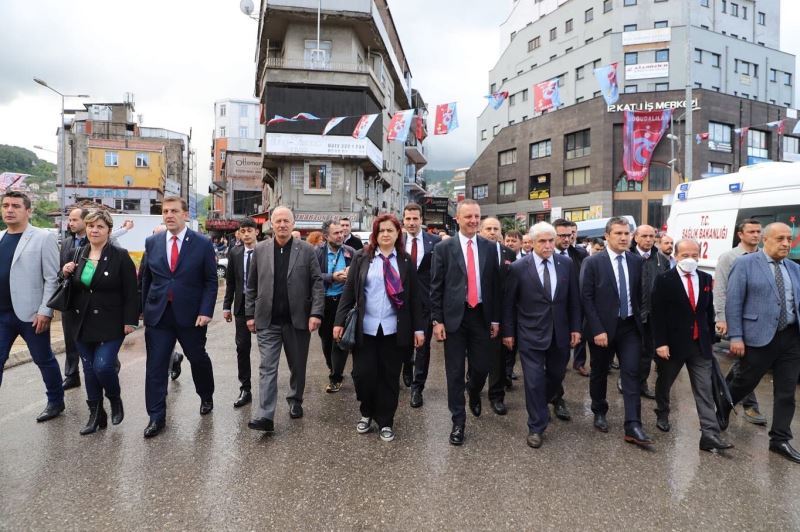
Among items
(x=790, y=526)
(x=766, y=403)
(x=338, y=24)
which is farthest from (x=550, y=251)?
(x=338, y=24)

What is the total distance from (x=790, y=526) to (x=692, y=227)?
21.2 feet

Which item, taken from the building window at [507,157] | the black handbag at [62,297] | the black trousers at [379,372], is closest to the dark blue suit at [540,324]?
the black trousers at [379,372]

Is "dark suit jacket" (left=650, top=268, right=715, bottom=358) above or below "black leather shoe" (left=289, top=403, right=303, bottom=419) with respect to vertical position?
above

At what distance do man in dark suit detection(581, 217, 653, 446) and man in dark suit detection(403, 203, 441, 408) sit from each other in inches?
59.6

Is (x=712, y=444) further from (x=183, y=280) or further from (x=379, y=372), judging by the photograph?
(x=183, y=280)

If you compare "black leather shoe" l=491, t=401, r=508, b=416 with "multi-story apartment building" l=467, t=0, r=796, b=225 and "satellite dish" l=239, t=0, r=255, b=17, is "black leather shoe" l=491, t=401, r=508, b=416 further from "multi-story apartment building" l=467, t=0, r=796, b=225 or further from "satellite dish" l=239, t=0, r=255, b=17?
"multi-story apartment building" l=467, t=0, r=796, b=225

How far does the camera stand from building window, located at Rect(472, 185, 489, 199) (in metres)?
52.8

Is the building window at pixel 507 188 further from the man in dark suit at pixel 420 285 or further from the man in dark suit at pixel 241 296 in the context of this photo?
the man in dark suit at pixel 241 296

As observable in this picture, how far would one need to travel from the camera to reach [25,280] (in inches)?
173

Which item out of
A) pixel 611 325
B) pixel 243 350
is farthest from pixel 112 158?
pixel 611 325

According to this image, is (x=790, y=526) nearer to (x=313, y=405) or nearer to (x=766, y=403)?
(x=766, y=403)

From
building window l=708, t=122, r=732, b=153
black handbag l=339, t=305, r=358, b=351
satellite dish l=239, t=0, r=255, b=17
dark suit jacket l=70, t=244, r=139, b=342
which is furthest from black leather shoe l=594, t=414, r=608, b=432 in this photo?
building window l=708, t=122, r=732, b=153

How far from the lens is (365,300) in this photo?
4418 millimetres

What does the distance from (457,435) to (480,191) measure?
51.3 m
